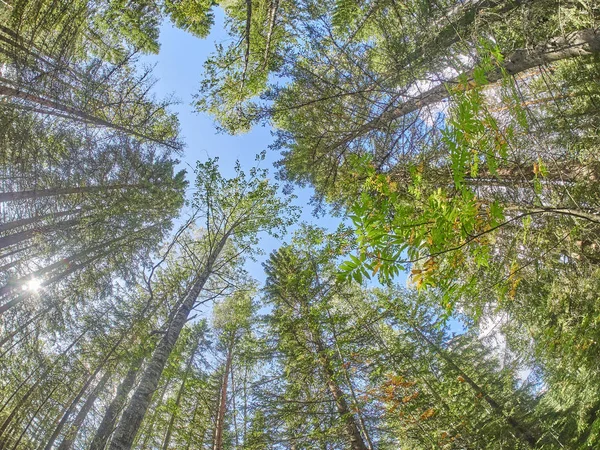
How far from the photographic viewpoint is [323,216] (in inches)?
294

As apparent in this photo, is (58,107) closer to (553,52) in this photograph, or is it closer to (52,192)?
(52,192)

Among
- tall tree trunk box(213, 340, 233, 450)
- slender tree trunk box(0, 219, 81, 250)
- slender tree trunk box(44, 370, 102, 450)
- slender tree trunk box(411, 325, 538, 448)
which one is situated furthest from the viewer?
tall tree trunk box(213, 340, 233, 450)

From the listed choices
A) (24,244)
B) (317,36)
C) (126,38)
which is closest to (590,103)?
(317,36)

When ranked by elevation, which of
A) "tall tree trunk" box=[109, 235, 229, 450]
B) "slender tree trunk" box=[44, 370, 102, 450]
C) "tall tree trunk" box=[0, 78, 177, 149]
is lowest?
"tall tree trunk" box=[109, 235, 229, 450]

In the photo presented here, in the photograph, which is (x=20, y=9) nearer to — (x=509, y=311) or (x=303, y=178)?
(x=303, y=178)

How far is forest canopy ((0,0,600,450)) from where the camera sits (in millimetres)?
3295

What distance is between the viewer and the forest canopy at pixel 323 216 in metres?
3.29

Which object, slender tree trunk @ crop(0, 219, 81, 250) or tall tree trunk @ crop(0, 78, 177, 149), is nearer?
tall tree trunk @ crop(0, 78, 177, 149)

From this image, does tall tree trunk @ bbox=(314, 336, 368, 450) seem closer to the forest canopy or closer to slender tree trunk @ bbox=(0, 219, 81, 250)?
the forest canopy

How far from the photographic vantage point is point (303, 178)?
7512mm

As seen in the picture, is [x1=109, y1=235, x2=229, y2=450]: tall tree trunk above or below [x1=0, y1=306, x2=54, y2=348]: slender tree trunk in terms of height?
below

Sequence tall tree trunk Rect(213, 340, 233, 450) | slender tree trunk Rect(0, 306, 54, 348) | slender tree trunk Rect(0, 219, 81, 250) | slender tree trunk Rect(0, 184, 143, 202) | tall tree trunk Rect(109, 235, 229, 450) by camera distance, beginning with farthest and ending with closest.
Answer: tall tree trunk Rect(213, 340, 233, 450)
slender tree trunk Rect(0, 219, 81, 250)
slender tree trunk Rect(0, 306, 54, 348)
slender tree trunk Rect(0, 184, 143, 202)
tall tree trunk Rect(109, 235, 229, 450)

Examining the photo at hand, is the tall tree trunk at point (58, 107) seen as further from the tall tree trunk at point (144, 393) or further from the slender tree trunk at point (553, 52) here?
the slender tree trunk at point (553, 52)

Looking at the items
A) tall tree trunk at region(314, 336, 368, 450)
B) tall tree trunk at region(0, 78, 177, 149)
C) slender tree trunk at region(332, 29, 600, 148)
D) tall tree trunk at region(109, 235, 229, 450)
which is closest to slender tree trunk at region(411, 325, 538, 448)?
tall tree trunk at region(314, 336, 368, 450)
